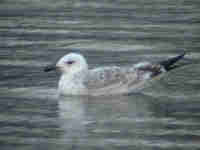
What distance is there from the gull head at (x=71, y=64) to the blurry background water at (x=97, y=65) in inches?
20.7

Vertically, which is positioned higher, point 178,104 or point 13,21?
point 13,21

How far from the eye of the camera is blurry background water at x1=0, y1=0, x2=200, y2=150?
11.8m

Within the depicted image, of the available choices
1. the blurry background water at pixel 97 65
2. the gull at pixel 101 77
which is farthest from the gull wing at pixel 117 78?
the blurry background water at pixel 97 65

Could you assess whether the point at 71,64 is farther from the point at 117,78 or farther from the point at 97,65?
the point at 97,65

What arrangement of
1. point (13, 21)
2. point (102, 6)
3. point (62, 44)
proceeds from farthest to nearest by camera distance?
point (102, 6) < point (13, 21) < point (62, 44)

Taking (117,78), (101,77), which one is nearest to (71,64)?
(101,77)

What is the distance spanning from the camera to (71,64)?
15.3 meters

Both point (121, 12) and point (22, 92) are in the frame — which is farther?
point (121, 12)

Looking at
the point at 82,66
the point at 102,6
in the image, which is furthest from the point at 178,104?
the point at 102,6

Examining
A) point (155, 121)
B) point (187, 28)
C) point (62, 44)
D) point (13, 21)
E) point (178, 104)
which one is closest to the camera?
point (155, 121)

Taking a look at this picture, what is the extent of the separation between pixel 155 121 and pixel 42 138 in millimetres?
2088

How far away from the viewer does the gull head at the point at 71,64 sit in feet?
49.9

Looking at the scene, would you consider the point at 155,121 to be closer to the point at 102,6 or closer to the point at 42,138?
the point at 42,138

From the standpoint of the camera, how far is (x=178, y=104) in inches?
544
